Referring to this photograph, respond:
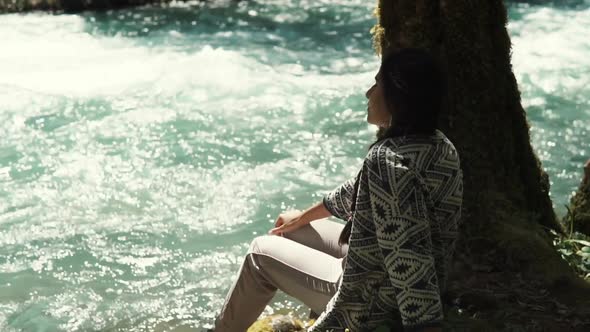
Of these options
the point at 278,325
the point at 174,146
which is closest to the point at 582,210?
the point at 278,325

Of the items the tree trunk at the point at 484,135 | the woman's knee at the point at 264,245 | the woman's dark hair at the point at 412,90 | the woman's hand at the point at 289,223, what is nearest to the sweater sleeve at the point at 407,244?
the woman's dark hair at the point at 412,90

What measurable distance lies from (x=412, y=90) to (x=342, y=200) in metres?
0.82

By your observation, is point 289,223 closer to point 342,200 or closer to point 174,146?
point 342,200

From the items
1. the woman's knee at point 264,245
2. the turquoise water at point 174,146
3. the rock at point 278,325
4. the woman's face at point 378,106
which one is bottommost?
Result: the turquoise water at point 174,146

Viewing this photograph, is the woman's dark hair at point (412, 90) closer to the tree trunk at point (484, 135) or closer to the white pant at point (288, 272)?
the white pant at point (288, 272)

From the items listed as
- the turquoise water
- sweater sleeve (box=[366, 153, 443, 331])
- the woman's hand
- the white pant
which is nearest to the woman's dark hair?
sweater sleeve (box=[366, 153, 443, 331])

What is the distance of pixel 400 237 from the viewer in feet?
8.35

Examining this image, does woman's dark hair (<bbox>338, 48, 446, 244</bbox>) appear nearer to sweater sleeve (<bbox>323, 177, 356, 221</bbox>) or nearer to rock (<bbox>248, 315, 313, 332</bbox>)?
sweater sleeve (<bbox>323, 177, 356, 221</bbox>)

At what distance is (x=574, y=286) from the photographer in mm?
3617

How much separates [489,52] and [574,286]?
129 cm

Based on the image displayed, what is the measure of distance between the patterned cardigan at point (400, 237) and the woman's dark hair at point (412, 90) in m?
0.05

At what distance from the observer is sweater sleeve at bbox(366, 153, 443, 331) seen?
2.54m

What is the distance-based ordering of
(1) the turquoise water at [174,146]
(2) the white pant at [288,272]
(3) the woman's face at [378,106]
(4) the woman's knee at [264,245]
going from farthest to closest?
(1) the turquoise water at [174,146]
(4) the woman's knee at [264,245]
(2) the white pant at [288,272]
(3) the woman's face at [378,106]

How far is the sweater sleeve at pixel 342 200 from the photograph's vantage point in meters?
3.26
